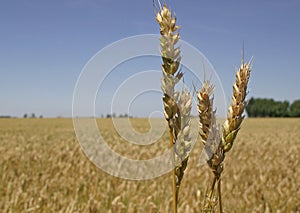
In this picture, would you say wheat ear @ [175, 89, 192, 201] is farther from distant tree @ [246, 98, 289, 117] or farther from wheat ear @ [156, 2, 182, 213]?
distant tree @ [246, 98, 289, 117]

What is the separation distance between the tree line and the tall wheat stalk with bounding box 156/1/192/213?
8725cm

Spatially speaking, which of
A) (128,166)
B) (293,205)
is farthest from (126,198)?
(128,166)

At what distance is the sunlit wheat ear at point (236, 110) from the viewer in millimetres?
716

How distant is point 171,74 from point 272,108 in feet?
309

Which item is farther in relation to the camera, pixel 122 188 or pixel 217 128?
pixel 122 188

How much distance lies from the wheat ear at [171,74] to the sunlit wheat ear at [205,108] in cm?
6

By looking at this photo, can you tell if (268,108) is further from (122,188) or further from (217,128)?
(217,128)

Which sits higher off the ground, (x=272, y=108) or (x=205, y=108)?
(x=272, y=108)

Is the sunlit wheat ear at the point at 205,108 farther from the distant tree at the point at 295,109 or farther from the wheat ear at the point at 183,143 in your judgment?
the distant tree at the point at 295,109

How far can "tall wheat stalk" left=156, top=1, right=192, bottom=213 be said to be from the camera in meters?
0.67

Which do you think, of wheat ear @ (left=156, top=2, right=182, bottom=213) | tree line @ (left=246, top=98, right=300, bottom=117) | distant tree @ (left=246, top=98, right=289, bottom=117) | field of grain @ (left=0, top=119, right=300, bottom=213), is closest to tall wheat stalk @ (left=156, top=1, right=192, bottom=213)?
wheat ear @ (left=156, top=2, right=182, bottom=213)

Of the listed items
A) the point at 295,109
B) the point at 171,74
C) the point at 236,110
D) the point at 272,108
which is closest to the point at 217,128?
the point at 236,110

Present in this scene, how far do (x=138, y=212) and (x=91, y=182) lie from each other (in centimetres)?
199

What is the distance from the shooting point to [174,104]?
2.20 feet
